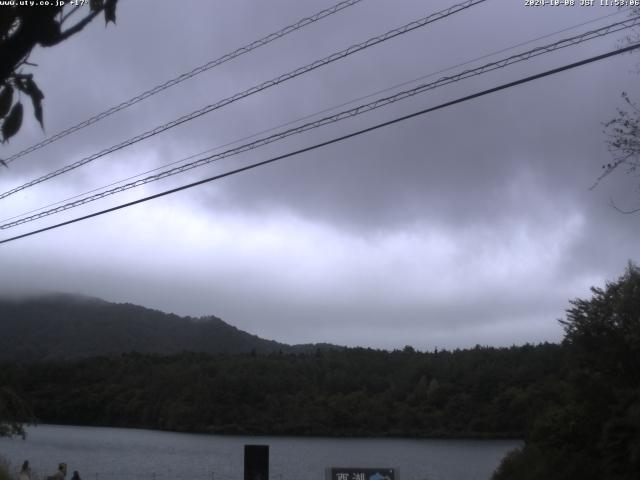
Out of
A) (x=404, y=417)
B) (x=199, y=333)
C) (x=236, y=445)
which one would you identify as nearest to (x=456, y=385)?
(x=404, y=417)

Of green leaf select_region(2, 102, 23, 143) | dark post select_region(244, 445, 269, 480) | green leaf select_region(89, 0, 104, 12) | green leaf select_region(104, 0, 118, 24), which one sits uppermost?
green leaf select_region(89, 0, 104, 12)

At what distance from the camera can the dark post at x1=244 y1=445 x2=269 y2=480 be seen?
44.7 feet

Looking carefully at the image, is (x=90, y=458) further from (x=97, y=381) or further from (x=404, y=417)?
(x=404, y=417)

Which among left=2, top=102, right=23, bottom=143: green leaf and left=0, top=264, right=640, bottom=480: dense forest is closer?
left=2, top=102, right=23, bottom=143: green leaf

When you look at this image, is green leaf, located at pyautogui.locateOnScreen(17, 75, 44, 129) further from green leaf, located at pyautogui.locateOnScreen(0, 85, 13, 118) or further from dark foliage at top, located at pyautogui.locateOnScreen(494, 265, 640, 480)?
dark foliage at top, located at pyautogui.locateOnScreen(494, 265, 640, 480)

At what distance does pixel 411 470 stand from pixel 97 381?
44.9m

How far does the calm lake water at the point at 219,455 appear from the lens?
4575 cm

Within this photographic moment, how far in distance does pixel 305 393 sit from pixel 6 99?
3516 inches

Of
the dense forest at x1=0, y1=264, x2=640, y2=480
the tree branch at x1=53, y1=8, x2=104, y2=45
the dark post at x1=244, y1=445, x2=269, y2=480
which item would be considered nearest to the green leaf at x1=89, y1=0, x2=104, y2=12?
the tree branch at x1=53, y1=8, x2=104, y2=45

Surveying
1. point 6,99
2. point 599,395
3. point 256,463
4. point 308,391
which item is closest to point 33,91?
point 6,99

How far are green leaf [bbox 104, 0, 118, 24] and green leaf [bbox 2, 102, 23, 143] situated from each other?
0.66 m

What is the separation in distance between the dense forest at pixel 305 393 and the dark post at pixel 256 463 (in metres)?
57.1

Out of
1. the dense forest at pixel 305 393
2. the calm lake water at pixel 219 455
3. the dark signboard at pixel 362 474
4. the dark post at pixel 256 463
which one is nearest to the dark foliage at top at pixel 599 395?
the dark signboard at pixel 362 474

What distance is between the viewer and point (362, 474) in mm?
13828
